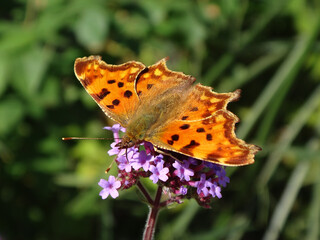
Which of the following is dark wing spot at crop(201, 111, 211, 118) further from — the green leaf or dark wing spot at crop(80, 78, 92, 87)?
the green leaf

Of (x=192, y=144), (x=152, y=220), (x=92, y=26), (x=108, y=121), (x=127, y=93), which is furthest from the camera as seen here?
(x=108, y=121)

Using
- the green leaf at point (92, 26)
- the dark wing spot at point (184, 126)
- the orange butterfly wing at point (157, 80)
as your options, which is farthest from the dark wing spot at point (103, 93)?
the green leaf at point (92, 26)

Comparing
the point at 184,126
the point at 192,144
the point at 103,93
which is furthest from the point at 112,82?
the point at 192,144

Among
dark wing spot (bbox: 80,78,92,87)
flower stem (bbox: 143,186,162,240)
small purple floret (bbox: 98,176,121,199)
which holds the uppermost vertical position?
dark wing spot (bbox: 80,78,92,87)

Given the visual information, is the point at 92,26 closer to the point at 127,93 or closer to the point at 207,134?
the point at 127,93

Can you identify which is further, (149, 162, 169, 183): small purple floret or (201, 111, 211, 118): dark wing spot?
(201, 111, 211, 118): dark wing spot

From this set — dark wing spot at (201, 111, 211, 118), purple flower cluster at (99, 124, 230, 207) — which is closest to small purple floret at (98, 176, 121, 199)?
purple flower cluster at (99, 124, 230, 207)
